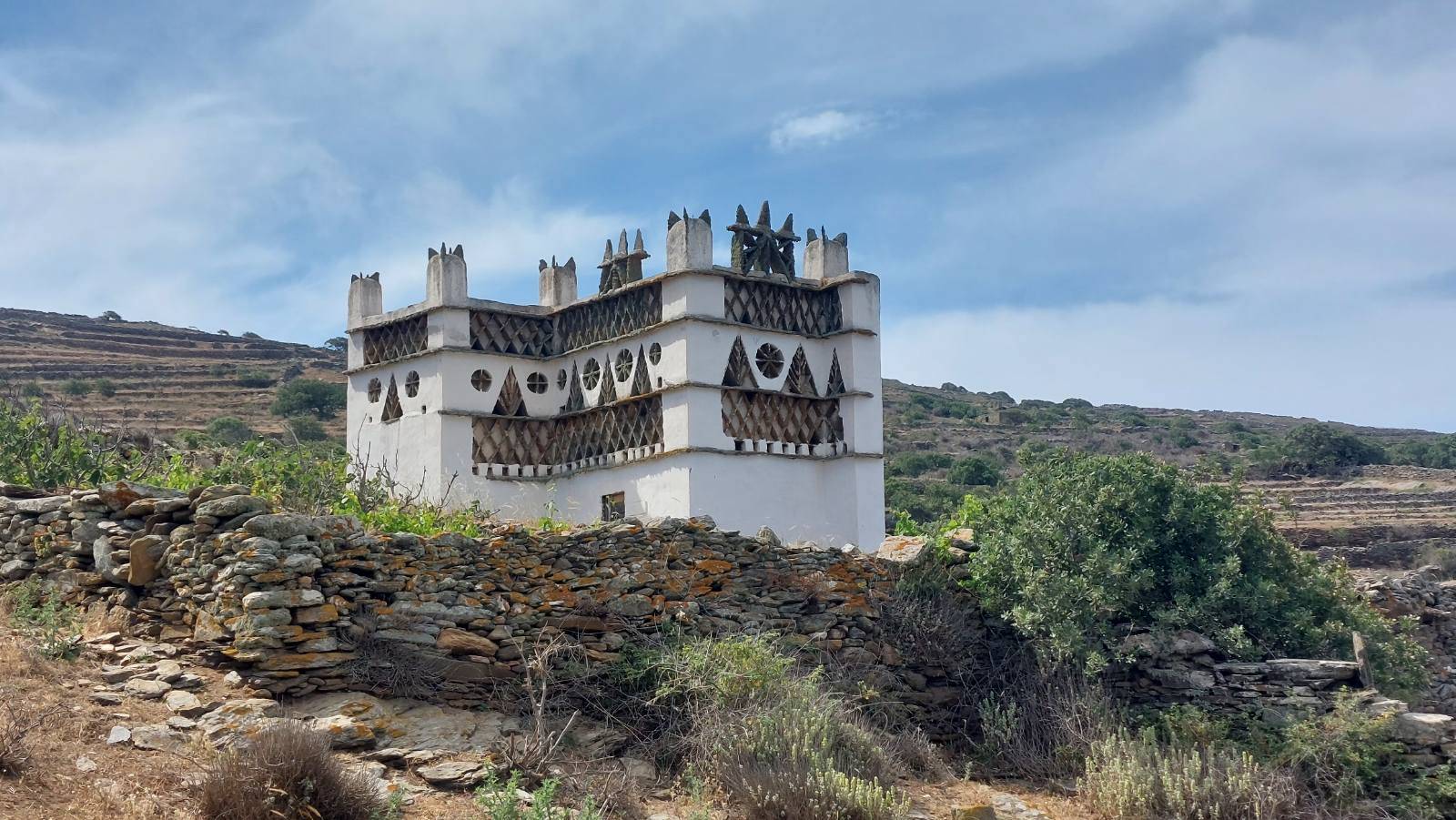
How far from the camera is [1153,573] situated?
14.6 metres

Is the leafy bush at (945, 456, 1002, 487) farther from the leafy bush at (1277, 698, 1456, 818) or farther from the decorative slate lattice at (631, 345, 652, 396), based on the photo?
the leafy bush at (1277, 698, 1456, 818)

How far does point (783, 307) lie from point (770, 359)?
955 mm

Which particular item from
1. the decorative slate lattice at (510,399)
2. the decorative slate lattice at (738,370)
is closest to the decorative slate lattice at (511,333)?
the decorative slate lattice at (510,399)

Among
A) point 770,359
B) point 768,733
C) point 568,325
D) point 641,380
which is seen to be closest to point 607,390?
point 641,380

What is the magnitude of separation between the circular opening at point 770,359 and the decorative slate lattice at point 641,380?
1763 mm

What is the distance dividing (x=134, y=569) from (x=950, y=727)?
25.2 ft

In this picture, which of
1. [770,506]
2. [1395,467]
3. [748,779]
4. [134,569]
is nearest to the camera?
[748,779]

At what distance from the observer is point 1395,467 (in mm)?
47875

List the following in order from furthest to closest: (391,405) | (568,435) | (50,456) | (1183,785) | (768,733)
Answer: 1. (391,405)
2. (568,435)
3. (50,456)
4. (1183,785)
5. (768,733)

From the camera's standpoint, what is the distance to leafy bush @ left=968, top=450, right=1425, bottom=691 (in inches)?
570

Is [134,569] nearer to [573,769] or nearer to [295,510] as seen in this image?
[295,510]

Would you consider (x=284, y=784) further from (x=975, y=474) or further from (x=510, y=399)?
(x=975, y=474)

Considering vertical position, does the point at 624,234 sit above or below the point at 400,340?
above

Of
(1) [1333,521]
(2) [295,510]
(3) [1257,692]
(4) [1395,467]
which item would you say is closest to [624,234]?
(2) [295,510]
